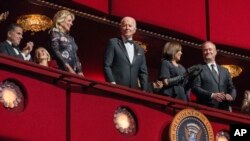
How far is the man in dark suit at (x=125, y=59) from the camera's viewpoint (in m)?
6.67

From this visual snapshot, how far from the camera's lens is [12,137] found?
6.01 meters

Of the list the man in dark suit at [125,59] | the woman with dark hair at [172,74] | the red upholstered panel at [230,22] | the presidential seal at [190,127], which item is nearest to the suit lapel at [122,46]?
the man in dark suit at [125,59]

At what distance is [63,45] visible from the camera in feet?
21.3

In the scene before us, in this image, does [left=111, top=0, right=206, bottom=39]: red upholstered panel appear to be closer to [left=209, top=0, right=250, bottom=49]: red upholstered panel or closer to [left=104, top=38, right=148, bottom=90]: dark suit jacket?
[left=209, top=0, right=250, bottom=49]: red upholstered panel

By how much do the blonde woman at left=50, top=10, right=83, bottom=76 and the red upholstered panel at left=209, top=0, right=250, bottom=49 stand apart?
122 inches

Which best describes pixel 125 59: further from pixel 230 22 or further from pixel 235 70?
pixel 235 70

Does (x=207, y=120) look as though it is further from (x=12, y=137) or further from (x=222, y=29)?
(x=222, y=29)

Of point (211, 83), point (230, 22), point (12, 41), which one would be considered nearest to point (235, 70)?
point (230, 22)


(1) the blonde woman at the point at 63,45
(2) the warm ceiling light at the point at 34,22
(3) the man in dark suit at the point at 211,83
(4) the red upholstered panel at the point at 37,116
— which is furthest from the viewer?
(2) the warm ceiling light at the point at 34,22

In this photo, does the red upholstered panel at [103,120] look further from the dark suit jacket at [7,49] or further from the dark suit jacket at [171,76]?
the dark suit jacket at [7,49]

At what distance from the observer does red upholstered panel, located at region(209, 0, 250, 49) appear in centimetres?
939

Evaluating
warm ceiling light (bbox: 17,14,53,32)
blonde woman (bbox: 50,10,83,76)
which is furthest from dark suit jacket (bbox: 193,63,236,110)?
warm ceiling light (bbox: 17,14,53,32)

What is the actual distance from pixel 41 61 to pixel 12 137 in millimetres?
950

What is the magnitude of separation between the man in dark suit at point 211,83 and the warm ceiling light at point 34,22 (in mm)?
1928
